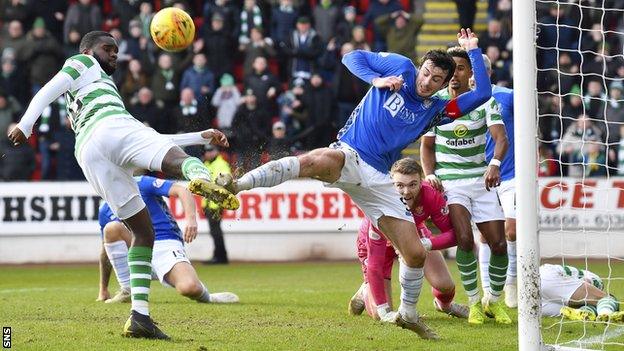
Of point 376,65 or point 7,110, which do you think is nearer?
point 376,65

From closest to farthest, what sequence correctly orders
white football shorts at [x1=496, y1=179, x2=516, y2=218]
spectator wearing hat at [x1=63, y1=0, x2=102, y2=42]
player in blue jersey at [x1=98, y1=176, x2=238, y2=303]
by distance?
player in blue jersey at [x1=98, y1=176, x2=238, y2=303]
white football shorts at [x1=496, y1=179, x2=516, y2=218]
spectator wearing hat at [x1=63, y1=0, x2=102, y2=42]

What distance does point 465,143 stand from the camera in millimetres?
10453

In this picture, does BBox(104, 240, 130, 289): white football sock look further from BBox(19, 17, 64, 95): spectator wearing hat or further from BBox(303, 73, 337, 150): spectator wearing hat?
BBox(19, 17, 64, 95): spectator wearing hat

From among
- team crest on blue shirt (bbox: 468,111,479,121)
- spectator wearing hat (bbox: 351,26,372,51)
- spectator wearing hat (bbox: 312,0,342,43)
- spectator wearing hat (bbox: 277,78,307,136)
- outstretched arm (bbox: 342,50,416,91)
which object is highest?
spectator wearing hat (bbox: 312,0,342,43)

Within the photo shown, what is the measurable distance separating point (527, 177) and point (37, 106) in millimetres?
3498

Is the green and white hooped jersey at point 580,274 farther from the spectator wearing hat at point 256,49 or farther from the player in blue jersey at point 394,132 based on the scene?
the spectator wearing hat at point 256,49

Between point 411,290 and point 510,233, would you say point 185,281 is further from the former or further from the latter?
point 510,233

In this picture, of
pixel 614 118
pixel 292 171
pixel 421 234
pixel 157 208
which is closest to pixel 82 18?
pixel 614 118

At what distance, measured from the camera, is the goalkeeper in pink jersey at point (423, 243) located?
9578 mm

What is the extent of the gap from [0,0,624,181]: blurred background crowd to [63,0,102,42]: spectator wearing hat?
26 millimetres

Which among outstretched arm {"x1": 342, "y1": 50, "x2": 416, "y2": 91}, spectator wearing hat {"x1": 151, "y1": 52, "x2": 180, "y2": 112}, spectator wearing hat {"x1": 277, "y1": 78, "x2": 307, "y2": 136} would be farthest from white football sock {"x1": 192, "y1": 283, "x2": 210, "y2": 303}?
spectator wearing hat {"x1": 151, "y1": 52, "x2": 180, "y2": 112}

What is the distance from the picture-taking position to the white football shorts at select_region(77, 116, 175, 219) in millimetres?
8211

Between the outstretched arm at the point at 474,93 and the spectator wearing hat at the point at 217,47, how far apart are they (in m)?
11.4

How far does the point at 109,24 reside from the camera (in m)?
20.5
